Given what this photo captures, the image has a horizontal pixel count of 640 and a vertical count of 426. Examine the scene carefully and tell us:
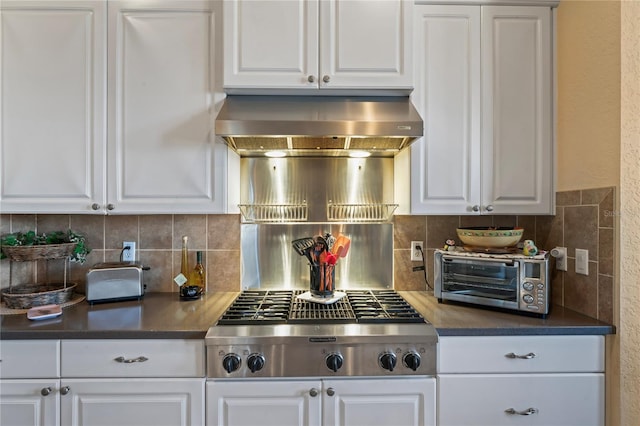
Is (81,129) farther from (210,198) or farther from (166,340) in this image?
(166,340)

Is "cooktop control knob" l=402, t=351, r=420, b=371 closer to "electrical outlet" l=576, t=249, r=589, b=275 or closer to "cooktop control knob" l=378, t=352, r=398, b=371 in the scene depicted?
"cooktop control knob" l=378, t=352, r=398, b=371

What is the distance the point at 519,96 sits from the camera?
163cm

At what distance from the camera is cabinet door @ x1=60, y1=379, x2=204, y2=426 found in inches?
50.3

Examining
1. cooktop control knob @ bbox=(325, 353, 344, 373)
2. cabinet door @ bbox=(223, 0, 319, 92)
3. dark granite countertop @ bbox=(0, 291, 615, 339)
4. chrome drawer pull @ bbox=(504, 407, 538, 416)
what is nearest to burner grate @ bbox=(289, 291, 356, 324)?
cooktop control knob @ bbox=(325, 353, 344, 373)

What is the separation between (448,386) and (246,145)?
1.39 meters

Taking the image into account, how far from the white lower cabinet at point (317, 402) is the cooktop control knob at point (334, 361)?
0.25 feet

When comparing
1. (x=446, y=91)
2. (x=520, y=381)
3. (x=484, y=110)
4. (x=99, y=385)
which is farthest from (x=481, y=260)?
(x=99, y=385)

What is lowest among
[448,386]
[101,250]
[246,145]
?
[448,386]

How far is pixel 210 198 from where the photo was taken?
160 centimetres

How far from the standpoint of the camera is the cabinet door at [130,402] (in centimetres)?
128

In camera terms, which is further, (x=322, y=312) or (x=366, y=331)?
(x=322, y=312)

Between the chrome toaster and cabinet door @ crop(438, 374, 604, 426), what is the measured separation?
1503mm

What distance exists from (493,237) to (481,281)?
8.6 inches

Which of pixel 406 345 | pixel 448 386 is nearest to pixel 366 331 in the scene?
pixel 406 345
